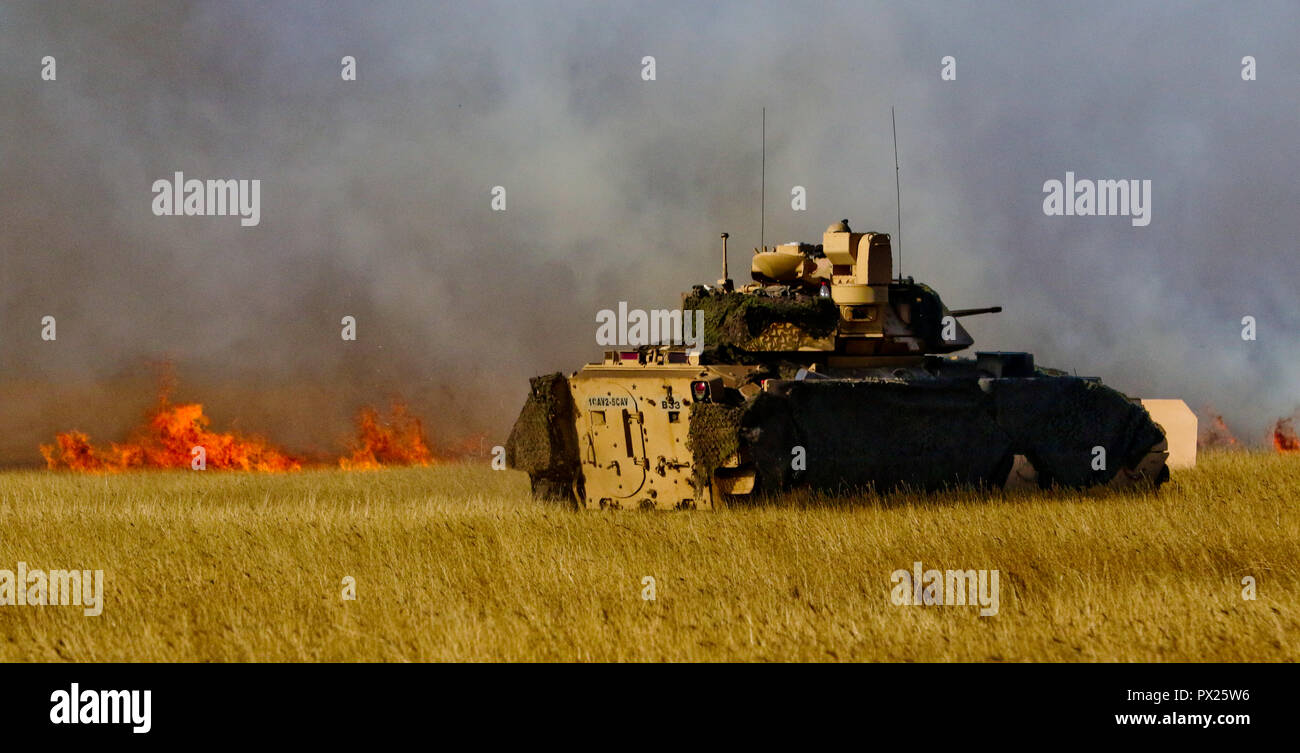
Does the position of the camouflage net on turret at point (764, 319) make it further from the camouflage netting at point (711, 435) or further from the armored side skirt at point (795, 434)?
the camouflage netting at point (711, 435)

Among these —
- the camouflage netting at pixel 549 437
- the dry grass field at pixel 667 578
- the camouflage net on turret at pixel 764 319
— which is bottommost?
the dry grass field at pixel 667 578

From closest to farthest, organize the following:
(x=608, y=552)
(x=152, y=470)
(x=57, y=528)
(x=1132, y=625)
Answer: (x=1132, y=625) → (x=608, y=552) → (x=57, y=528) → (x=152, y=470)

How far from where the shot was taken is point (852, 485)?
15.9 meters

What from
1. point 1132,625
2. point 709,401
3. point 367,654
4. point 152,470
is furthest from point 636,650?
point 152,470

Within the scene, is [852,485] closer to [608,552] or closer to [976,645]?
[608,552]

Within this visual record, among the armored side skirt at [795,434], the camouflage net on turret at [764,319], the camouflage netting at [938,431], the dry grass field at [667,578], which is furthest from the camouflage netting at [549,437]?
the camouflage netting at [938,431]

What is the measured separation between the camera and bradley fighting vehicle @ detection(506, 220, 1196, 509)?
51.1 feet

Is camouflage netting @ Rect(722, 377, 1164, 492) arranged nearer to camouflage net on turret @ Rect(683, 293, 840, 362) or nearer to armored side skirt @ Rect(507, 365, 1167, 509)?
armored side skirt @ Rect(507, 365, 1167, 509)

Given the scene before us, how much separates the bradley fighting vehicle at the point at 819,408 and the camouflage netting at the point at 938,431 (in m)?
0.02

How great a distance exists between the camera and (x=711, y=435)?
50.5ft

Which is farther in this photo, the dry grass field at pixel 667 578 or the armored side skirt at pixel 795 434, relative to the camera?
the armored side skirt at pixel 795 434

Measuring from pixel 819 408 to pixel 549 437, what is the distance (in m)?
3.02

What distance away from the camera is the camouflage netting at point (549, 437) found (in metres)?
16.6
